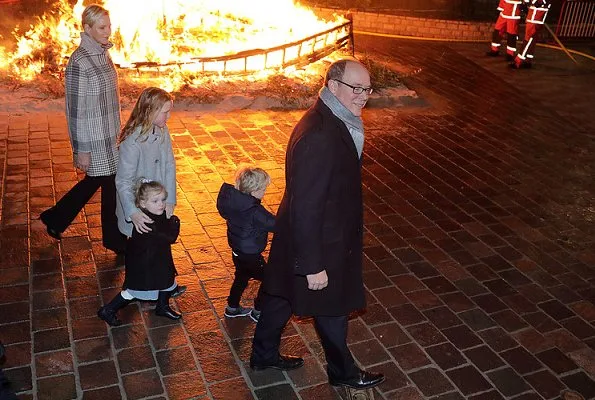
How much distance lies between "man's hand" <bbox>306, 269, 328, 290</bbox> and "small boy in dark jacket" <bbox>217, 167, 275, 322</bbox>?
823 mm

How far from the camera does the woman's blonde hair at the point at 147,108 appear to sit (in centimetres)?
420

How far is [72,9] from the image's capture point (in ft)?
37.6

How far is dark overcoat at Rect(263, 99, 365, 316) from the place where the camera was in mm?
3293

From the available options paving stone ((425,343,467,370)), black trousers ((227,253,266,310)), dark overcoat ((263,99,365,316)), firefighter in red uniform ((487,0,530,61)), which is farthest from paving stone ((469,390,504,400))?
firefighter in red uniform ((487,0,530,61))

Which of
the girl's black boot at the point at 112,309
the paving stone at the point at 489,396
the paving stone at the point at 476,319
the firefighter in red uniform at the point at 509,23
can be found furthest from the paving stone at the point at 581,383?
the firefighter in red uniform at the point at 509,23

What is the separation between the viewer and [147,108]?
13.8ft

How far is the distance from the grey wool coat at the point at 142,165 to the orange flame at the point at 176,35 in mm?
5208

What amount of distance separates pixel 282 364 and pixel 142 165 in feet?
5.77

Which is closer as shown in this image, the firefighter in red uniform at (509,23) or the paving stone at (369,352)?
the paving stone at (369,352)

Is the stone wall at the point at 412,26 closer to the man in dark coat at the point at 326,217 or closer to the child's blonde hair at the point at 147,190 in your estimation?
the child's blonde hair at the point at 147,190

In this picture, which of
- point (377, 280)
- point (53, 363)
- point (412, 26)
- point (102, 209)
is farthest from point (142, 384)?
point (412, 26)

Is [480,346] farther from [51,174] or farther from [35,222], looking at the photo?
[51,174]

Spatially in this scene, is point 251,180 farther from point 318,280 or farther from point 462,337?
point 462,337

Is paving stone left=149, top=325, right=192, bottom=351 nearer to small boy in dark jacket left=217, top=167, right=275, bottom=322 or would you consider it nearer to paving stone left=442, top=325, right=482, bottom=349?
small boy in dark jacket left=217, top=167, right=275, bottom=322
